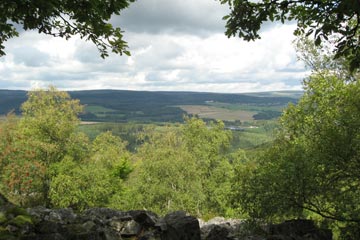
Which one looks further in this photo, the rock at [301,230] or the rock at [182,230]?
the rock at [301,230]

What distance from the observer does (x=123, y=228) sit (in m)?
17.9

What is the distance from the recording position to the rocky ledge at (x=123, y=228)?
13664 millimetres

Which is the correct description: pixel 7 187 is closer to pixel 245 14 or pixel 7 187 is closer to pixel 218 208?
pixel 218 208

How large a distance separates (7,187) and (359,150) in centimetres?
3951

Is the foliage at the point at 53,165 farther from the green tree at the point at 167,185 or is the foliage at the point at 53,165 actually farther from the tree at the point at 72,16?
the tree at the point at 72,16

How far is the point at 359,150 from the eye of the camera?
16.8m

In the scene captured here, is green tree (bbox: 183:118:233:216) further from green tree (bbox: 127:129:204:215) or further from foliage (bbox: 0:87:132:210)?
foliage (bbox: 0:87:132:210)

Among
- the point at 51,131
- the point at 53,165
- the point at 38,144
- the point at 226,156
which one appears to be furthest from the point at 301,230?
the point at 226,156

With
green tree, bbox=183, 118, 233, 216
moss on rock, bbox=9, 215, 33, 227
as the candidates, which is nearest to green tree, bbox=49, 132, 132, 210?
green tree, bbox=183, 118, 233, 216

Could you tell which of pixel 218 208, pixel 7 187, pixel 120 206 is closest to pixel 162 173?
pixel 120 206

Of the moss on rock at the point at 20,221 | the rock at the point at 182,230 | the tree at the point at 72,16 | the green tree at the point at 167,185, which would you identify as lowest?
the green tree at the point at 167,185

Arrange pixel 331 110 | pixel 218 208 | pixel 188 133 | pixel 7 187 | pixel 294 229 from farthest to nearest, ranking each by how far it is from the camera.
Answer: pixel 188 133 < pixel 218 208 < pixel 7 187 < pixel 331 110 < pixel 294 229

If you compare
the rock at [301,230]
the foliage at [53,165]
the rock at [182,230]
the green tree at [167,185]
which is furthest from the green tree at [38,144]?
the rock at [301,230]

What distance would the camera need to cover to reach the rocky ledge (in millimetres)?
13664
